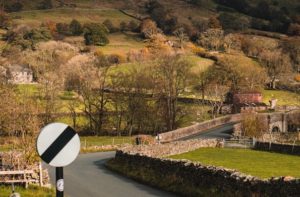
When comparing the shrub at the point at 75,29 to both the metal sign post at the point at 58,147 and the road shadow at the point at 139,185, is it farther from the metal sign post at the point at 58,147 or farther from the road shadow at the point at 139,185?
the metal sign post at the point at 58,147

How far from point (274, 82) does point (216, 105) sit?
120 feet

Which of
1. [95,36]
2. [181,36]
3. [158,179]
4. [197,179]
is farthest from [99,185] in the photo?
[181,36]

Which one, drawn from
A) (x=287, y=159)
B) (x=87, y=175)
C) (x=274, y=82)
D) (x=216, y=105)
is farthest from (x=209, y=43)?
(x=87, y=175)

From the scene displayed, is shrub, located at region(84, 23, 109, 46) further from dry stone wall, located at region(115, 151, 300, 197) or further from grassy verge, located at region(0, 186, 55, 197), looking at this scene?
grassy verge, located at region(0, 186, 55, 197)

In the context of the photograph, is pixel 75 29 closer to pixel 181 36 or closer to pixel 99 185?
pixel 181 36

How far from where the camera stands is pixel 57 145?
979cm

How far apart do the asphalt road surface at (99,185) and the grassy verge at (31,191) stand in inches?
54.7

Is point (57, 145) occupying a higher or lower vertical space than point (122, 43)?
higher

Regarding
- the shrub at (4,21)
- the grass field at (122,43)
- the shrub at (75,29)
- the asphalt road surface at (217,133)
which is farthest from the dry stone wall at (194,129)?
the shrub at (4,21)

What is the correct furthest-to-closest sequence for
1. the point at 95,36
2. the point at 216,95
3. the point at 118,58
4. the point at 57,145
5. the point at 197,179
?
the point at 95,36
the point at 118,58
the point at 216,95
the point at 197,179
the point at 57,145

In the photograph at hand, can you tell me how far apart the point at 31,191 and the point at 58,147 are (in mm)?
14539

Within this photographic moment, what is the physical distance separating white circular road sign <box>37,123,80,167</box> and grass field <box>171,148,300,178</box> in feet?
83.8

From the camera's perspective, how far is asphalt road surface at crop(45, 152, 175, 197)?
25.7 m

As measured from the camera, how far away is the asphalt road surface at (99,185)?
2572 cm
